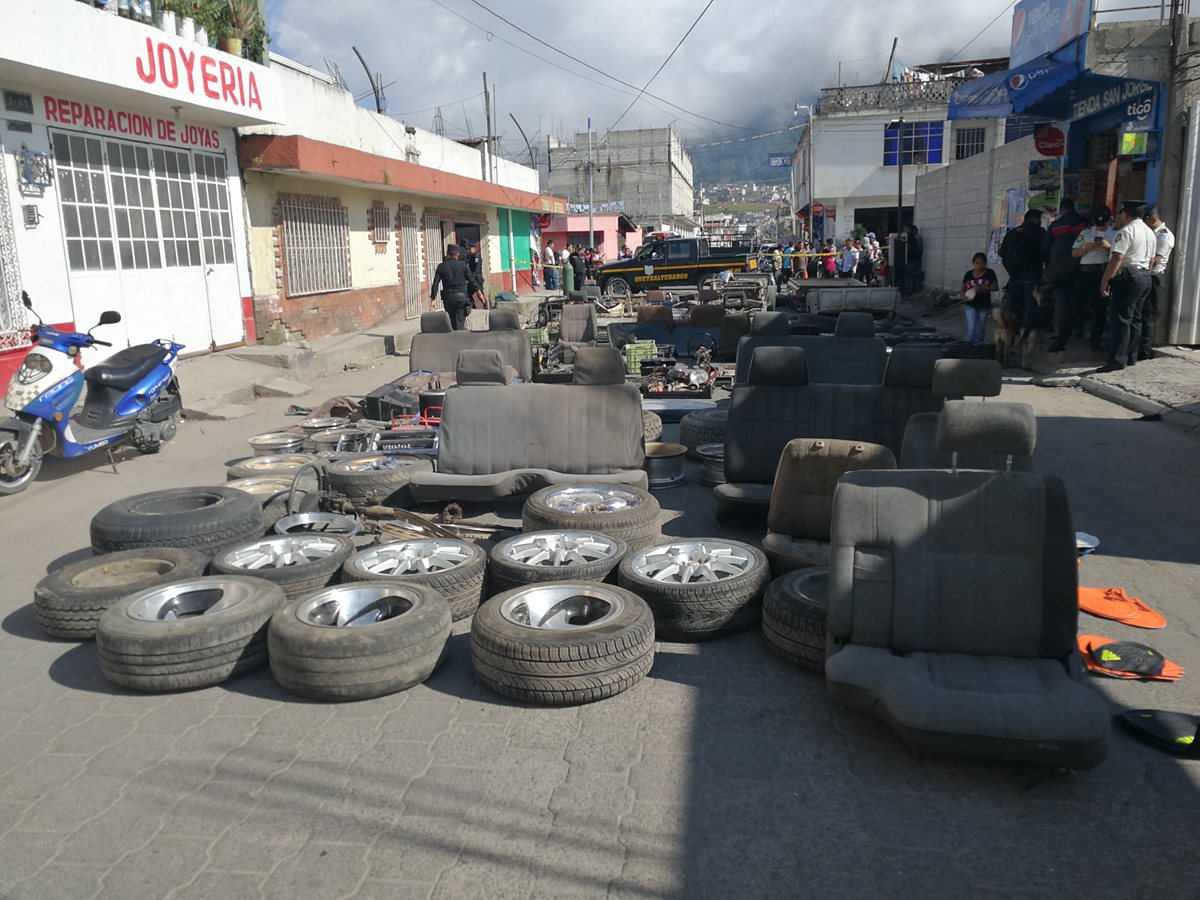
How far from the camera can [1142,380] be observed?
11727 millimetres

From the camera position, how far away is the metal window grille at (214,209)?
15062mm

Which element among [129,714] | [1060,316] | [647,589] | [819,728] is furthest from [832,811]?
[1060,316]

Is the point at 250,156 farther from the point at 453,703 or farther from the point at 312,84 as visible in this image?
the point at 453,703

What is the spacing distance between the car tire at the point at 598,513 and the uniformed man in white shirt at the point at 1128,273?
865 cm

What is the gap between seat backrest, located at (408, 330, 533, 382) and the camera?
1160cm

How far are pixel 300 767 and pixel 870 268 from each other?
1145 inches

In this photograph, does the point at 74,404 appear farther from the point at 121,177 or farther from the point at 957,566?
the point at 957,566

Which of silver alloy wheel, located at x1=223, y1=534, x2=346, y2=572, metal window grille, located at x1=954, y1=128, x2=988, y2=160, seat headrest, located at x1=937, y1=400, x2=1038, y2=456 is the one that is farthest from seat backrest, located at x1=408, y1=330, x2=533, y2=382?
metal window grille, located at x1=954, y1=128, x2=988, y2=160

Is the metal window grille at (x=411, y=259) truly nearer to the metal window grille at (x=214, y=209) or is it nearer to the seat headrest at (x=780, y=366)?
the metal window grille at (x=214, y=209)

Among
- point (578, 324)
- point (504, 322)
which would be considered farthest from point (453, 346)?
point (578, 324)

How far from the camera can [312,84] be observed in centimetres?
1955

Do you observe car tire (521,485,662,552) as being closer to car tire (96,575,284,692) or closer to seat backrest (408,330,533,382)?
car tire (96,575,284,692)

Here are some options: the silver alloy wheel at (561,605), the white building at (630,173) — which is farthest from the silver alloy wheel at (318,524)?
the white building at (630,173)

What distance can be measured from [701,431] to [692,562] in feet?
12.5
